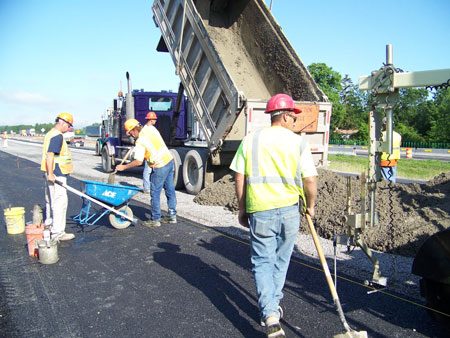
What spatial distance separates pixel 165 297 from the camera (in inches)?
150

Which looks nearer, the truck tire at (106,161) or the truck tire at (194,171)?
the truck tire at (194,171)

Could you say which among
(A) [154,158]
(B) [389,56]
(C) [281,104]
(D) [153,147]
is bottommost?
(A) [154,158]

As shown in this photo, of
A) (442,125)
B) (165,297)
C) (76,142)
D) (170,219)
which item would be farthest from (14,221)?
(76,142)

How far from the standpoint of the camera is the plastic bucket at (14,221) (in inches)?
235

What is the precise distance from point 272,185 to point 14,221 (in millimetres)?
4808

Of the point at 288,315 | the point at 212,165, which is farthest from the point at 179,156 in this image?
the point at 288,315

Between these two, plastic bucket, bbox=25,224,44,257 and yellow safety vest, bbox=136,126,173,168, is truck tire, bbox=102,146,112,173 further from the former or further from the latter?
plastic bucket, bbox=25,224,44,257

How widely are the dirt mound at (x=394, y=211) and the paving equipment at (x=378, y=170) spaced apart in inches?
19.2

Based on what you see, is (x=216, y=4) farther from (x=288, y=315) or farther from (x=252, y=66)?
(x=288, y=315)

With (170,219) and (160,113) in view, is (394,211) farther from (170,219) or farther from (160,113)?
(160,113)

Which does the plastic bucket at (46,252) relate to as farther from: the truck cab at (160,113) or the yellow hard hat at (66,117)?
the truck cab at (160,113)

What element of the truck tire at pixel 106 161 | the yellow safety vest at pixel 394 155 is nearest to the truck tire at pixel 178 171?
the truck tire at pixel 106 161

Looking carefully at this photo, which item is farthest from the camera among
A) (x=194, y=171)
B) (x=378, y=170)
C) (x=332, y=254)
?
(x=194, y=171)

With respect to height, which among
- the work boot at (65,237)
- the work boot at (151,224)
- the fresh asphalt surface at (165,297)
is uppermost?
the work boot at (151,224)
